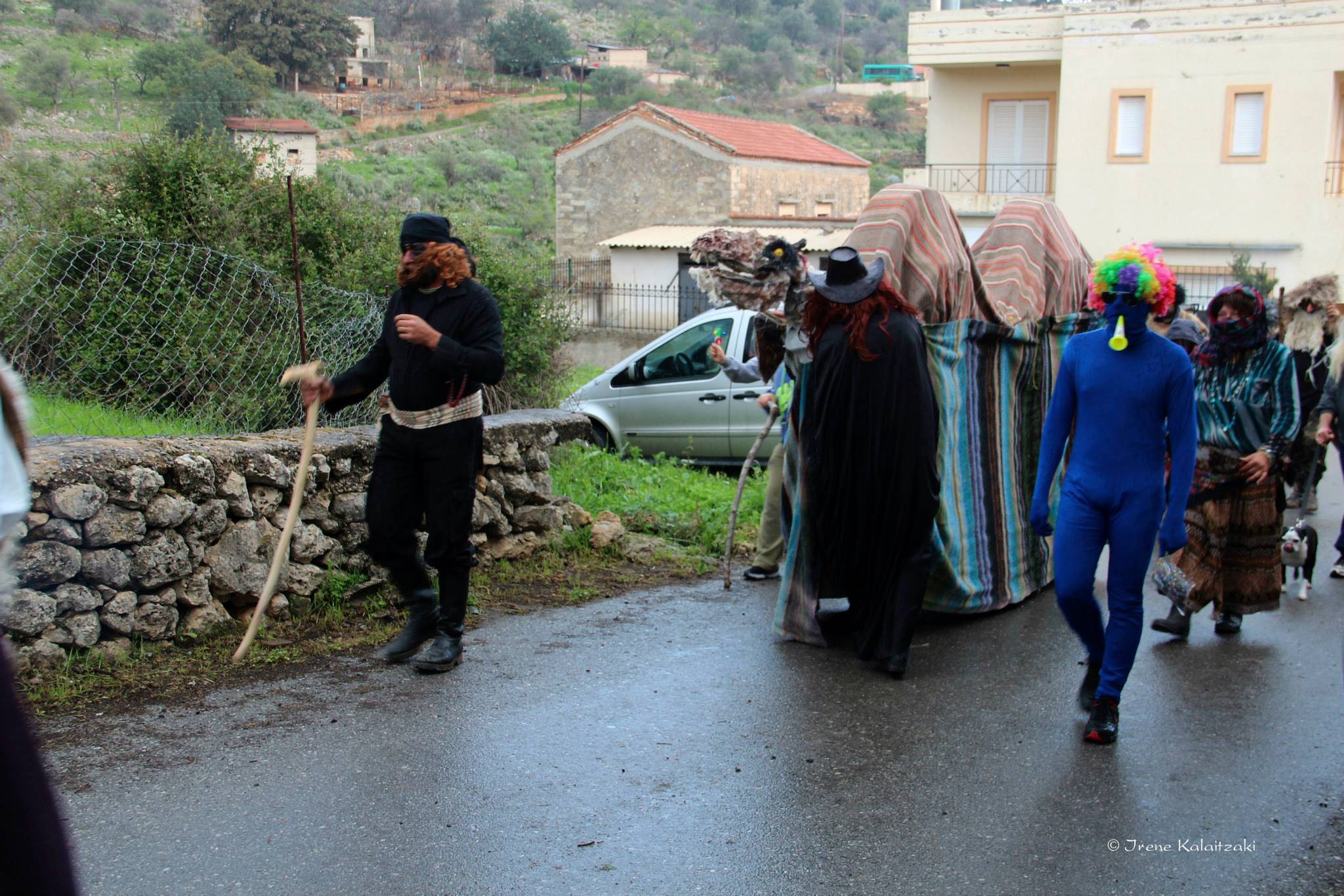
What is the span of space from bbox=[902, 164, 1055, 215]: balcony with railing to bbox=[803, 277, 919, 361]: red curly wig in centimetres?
2406

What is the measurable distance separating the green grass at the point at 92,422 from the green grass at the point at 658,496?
2.63 m

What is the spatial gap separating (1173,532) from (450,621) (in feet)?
10.5

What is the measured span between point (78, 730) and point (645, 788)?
2239 millimetres

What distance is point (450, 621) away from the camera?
218 inches

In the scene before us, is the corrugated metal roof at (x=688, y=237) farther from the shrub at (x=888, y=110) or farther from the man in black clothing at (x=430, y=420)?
the shrub at (x=888, y=110)

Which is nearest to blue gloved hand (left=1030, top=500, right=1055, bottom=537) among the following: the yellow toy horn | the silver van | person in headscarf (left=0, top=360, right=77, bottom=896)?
the yellow toy horn

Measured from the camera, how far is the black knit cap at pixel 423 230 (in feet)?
17.6

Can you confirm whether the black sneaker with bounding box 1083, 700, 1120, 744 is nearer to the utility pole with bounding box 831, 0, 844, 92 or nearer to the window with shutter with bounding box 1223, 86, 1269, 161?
the window with shutter with bounding box 1223, 86, 1269, 161

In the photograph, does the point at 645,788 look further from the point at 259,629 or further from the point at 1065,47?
the point at 1065,47

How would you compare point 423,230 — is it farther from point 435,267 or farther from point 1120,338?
point 1120,338

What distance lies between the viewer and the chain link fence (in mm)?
6625

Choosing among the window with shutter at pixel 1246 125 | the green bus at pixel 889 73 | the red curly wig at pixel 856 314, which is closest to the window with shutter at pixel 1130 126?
the window with shutter at pixel 1246 125

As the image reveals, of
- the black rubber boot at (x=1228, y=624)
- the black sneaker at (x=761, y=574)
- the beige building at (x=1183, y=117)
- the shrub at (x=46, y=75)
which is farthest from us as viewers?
the shrub at (x=46, y=75)

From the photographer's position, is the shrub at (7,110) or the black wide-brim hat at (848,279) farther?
the shrub at (7,110)
